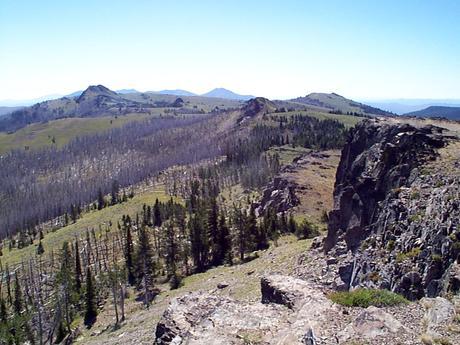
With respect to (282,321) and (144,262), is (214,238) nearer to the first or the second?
(144,262)

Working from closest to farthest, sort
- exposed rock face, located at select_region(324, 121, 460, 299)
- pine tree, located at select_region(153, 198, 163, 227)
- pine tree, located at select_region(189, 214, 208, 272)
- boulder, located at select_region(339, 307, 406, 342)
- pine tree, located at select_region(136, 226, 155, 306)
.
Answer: boulder, located at select_region(339, 307, 406, 342), exposed rock face, located at select_region(324, 121, 460, 299), pine tree, located at select_region(136, 226, 155, 306), pine tree, located at select_region(189, 214, 208, 272), pine tree, located at select_region(153, 198, 163, 227)

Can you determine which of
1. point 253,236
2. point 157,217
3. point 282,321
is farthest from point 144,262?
point 282,321

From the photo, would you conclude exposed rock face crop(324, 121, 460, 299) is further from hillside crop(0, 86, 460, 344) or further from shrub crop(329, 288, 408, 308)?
shrub crop(329, 288, 408, 308)

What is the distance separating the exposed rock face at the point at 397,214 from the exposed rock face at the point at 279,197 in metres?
62.0

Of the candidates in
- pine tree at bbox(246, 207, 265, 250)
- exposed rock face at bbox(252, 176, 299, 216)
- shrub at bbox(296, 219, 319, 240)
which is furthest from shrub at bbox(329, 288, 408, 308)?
exposed rock face at bbox(252, 176, 299, 216)

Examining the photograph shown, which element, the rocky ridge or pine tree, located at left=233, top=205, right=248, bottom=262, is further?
pine tree, located at left=233, top=205, right=248, bottom=262

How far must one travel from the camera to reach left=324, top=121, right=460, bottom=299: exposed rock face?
103ft

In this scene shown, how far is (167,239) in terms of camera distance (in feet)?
329

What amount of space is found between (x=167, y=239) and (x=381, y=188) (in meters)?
63.0

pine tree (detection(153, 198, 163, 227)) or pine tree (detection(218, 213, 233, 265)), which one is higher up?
pine tree (detection(218, 213, 233, 265))

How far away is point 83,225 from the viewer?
167000mm

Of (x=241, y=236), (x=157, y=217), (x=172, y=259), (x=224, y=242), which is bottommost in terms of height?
(x=157, y=217)

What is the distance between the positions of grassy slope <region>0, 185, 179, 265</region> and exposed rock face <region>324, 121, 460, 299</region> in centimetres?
11897

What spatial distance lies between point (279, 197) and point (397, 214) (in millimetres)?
88232
